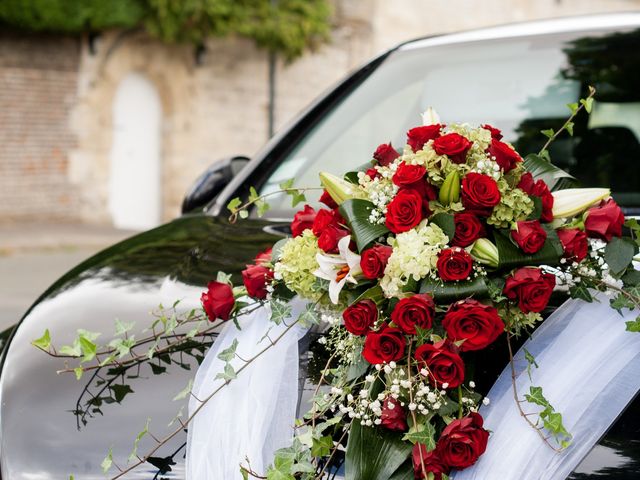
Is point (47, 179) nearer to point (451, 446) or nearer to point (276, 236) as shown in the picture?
point (276, 236)

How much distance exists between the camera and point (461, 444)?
5.43 feet

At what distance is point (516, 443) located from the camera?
66.7 inches

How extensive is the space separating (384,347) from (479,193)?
1.12 ft

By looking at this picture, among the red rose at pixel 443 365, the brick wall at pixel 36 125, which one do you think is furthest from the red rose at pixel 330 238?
the brick wall at pixel 36 125

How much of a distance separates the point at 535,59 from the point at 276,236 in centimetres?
124

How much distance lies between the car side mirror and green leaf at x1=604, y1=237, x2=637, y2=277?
74.6 inches

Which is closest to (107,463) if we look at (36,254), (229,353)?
(229,353)

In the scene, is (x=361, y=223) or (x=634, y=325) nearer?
(x=634, y=325)

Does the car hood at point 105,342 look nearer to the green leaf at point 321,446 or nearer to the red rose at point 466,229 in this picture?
the green leaf at point 321,446

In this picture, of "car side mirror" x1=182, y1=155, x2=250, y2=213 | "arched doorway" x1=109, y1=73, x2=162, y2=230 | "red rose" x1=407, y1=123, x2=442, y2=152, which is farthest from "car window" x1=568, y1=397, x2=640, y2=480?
"arched doorway" x1=109, y1=73, x2=162, y2=230

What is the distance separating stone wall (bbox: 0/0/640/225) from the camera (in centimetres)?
1504

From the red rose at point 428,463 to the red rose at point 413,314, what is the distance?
0.65ft

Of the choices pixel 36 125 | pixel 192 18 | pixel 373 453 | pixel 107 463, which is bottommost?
pixel 36 125

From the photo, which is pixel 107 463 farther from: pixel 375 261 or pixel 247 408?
pixel 375 261
